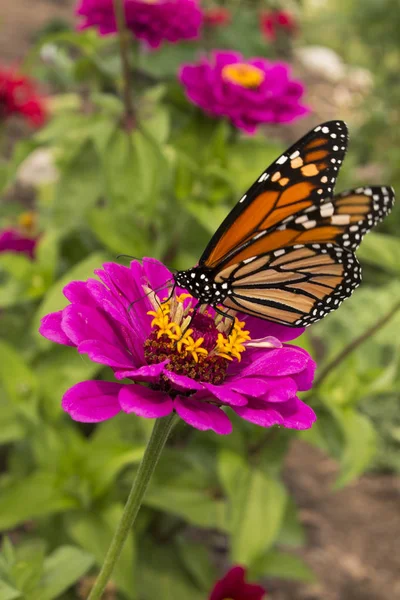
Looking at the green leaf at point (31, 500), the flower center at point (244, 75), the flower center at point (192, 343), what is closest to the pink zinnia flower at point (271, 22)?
the flower center at point (244, 75)

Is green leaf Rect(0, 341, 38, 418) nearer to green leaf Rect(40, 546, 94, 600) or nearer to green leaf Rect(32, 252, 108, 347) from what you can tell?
green leaf Rect(32, 252, 108, 347)

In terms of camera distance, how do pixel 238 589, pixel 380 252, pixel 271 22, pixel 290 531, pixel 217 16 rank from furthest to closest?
pixel 271 22 < pixel 217 16 < pixel 290 531 < pixel 380 252 < pixel 238 589

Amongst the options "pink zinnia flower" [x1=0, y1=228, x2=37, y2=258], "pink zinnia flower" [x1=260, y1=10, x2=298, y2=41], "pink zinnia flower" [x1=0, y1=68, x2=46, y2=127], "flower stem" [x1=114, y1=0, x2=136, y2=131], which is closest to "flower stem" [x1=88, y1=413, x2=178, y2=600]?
"flower stem" [x1=114, y1=0, x2=136, y2=131]

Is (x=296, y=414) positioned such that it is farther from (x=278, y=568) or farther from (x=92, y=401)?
(x=278, y=568)

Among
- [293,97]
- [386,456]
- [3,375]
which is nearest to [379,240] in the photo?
[293,97]

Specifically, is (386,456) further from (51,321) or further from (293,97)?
(51,321)

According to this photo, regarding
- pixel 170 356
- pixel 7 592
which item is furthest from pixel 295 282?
pixel 7 592
